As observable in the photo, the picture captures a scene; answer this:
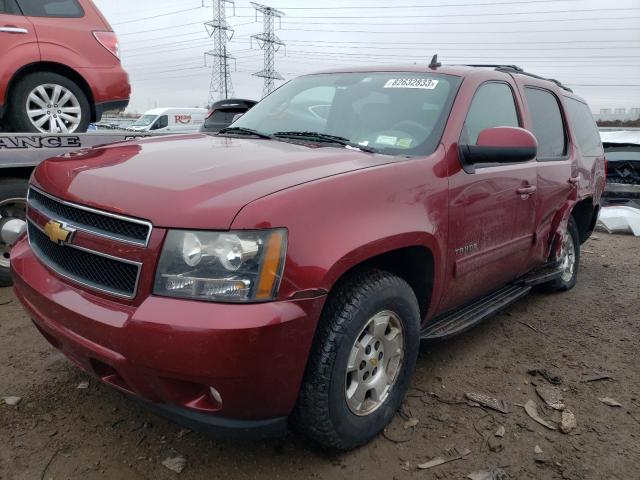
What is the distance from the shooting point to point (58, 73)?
5.09 meters

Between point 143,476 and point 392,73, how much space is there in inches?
103

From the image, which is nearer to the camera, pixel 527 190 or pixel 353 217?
pixel 353 217

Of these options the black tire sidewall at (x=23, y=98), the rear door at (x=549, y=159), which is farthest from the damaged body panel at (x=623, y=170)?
the black tire sidewall at (x=23, y=98)

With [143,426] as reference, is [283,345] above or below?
above

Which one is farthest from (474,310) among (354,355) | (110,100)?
(110,100)

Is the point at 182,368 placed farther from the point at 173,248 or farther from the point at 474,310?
the point at 474,310

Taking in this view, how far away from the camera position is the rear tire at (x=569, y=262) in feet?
16.0

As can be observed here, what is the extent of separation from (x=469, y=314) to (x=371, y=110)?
1383 mm

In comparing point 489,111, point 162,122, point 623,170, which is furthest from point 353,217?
point 162,122

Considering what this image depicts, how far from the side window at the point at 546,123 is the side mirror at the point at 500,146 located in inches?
42.7

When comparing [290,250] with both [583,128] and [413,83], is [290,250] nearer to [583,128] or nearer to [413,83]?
[413,83]

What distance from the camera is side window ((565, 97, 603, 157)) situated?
4668 mm

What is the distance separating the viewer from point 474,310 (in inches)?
134

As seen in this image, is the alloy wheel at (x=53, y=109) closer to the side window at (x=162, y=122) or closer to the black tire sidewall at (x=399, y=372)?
the black tire sidewall at (x=399, y=372)
